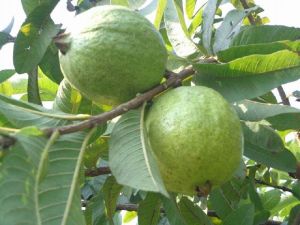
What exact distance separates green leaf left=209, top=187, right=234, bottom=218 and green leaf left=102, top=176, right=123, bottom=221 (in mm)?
453

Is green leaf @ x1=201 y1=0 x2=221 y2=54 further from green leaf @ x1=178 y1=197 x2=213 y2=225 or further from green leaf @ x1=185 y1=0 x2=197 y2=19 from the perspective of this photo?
green leaf @ x1=178 y1=197 x2=213 y2=225

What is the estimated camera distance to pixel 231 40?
1.83m

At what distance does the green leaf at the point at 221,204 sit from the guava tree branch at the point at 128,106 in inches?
23.9

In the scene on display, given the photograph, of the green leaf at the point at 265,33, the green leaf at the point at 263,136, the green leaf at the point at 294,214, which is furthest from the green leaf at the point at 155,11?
the green leaf at the point at 294,214

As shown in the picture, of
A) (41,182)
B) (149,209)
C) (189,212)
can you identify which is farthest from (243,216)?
(41,182)

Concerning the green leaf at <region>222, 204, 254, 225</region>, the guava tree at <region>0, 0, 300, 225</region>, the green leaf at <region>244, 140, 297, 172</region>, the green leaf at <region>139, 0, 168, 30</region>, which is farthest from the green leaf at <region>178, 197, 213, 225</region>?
the green leaf at <region>139, 0, 168, 30</region>

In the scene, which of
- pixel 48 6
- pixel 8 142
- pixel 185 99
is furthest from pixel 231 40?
pixel 8 142

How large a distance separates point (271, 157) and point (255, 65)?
45 cm

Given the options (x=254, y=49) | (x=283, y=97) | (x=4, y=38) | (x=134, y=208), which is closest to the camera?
(x=254, y=49)

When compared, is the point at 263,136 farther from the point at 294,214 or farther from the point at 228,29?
the point at 294,214

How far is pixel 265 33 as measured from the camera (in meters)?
1.78

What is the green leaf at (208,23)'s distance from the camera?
185 centimetres

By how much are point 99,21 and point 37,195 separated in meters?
0.54

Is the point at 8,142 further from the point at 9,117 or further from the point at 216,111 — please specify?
the point at 216,111
